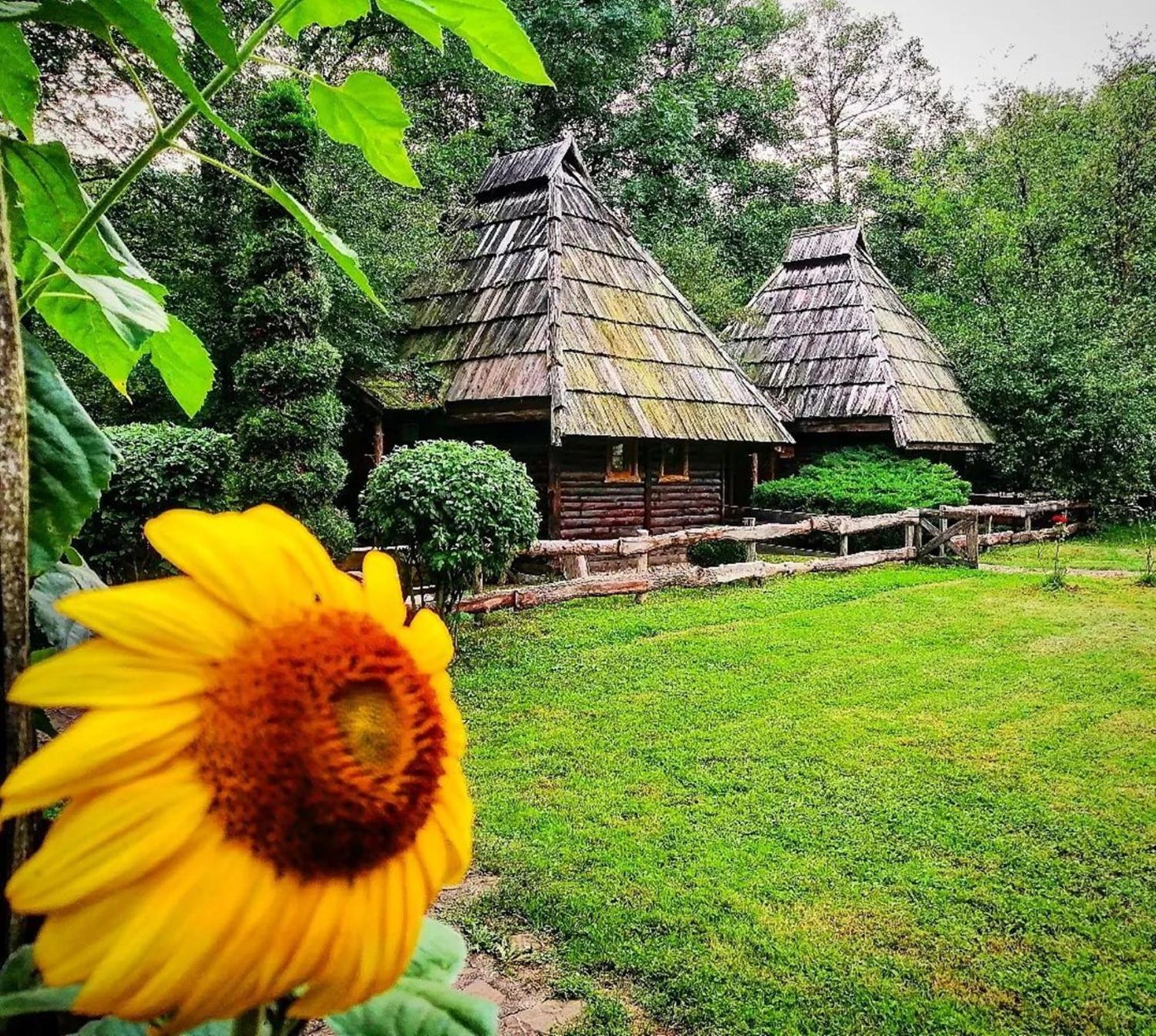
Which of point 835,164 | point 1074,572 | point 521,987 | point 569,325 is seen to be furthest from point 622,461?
point 835,164

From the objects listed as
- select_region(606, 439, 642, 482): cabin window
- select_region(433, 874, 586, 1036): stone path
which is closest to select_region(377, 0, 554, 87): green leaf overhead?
select_region(433, 874, 586, 1036): stone path

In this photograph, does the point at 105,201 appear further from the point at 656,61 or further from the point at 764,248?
the point at 656,61

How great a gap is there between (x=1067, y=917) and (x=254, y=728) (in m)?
4.39

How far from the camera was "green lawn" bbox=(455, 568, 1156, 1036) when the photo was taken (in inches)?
127

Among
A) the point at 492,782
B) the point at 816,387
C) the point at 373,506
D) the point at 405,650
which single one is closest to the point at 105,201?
the point at 405,650

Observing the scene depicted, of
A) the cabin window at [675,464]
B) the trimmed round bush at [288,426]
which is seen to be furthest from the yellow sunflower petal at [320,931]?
the cabin window at [675,464]

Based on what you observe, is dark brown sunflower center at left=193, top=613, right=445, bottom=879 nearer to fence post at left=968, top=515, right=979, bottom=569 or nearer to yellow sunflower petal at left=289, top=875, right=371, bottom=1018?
yellow sunflower petal at left=289, top=875, right=371, bottom=1018

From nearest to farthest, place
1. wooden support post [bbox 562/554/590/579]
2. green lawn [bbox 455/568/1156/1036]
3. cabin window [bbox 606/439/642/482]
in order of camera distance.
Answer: green lawn [bbox 455/568/1156/1036]
wooden support post [bbox 562/554/590/579]
cabin window [bbox 606/439/642/482]

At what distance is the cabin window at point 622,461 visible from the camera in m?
13.9

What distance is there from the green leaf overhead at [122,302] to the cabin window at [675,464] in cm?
1455

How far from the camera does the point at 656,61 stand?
1110 inches

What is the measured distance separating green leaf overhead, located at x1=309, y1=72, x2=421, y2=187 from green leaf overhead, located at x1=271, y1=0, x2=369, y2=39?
0.03 m

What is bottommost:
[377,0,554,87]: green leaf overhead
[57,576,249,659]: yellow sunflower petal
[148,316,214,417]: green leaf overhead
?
[57,576,249,659]: yellow sunflower petal

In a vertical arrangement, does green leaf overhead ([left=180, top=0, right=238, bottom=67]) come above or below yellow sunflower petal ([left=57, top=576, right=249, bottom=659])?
above
